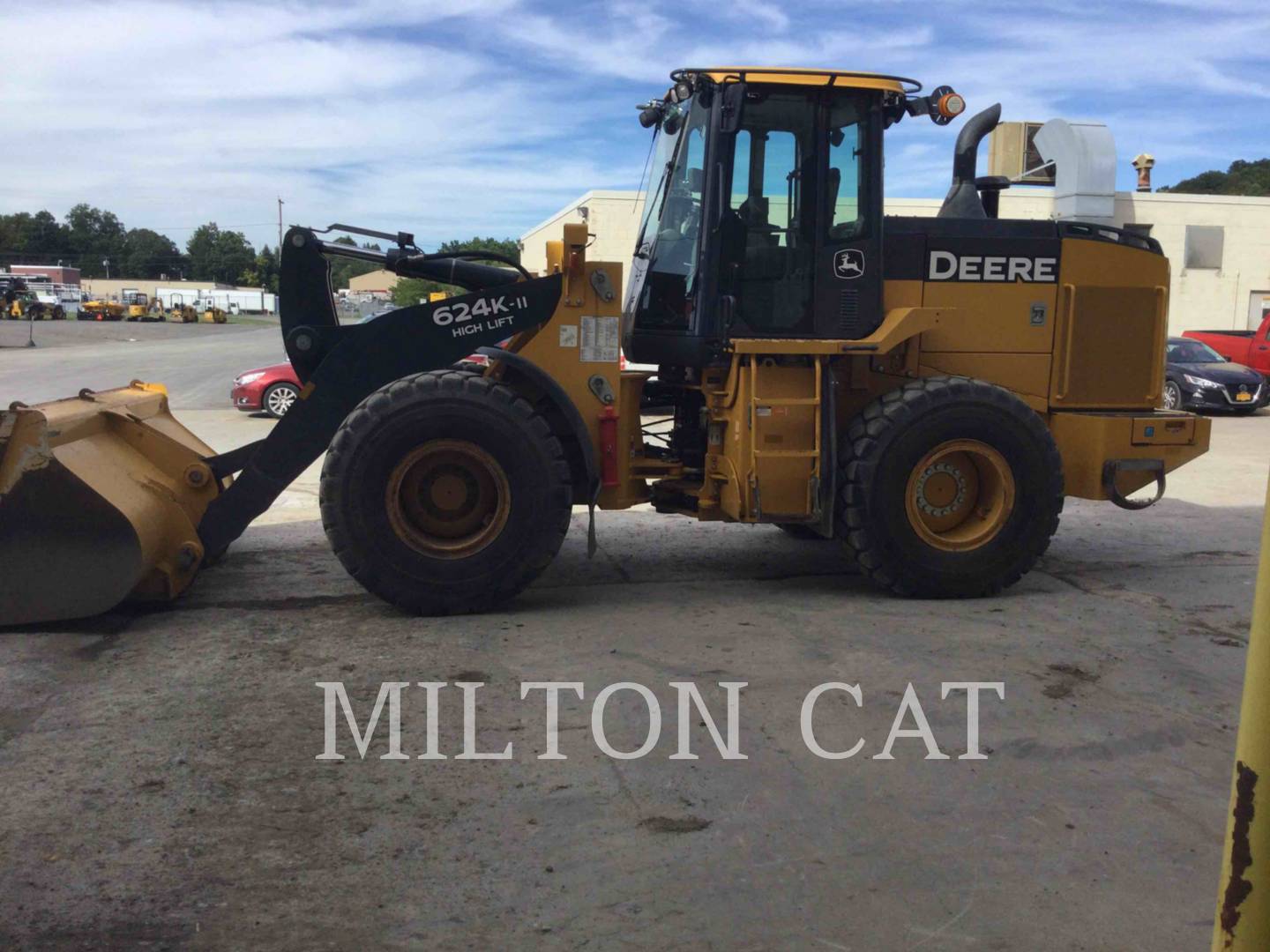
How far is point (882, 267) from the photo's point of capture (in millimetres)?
7055

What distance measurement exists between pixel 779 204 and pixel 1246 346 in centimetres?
2027

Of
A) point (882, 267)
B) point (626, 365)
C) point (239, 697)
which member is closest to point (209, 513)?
point (239, 697)

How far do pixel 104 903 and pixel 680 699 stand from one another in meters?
2.47

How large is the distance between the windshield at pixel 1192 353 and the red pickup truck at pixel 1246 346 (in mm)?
1443

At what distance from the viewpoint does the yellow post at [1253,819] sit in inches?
66.5

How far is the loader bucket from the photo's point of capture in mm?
5820

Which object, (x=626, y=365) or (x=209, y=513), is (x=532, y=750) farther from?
(x=626, y=365)

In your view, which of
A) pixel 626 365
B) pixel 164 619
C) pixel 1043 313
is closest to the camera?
pixel 164 619

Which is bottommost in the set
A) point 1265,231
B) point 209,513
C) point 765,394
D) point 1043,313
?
point 209,513

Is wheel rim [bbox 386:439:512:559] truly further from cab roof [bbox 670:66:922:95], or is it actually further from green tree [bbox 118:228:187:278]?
green tree [bbox 118:228:187:278]

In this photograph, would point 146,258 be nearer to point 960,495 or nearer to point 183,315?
point 183,315

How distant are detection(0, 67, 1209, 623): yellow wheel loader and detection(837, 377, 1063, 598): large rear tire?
16mm

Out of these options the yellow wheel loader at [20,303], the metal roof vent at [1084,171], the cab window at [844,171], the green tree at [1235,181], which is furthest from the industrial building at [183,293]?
→ the cab window at [844,171]

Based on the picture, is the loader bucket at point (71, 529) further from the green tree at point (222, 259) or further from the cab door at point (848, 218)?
the green tree at point (222, 259)
